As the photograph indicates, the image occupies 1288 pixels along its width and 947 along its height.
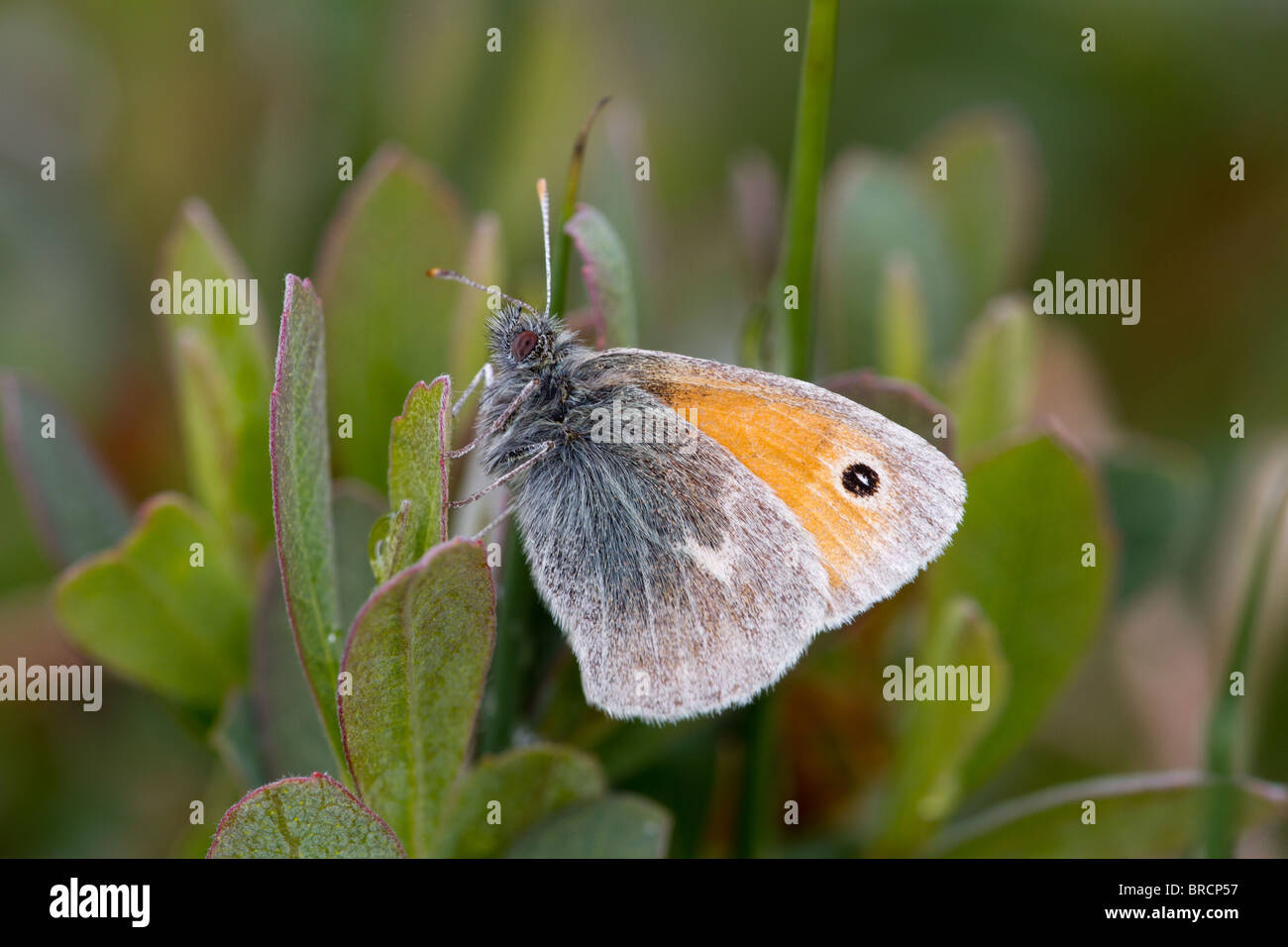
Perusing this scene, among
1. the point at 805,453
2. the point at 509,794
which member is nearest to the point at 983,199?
the point at 805,453

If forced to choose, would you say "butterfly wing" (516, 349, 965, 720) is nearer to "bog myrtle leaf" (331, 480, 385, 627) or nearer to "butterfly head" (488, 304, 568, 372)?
"butterfly head" (488, 304, 568, 372)

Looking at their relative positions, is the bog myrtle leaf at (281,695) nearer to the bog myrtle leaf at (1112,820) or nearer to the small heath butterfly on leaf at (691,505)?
the small heath butterfly on leaf at (691,505)

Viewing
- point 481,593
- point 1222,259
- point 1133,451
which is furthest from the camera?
point 1222,259

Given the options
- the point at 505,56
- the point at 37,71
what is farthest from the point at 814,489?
the point at 37,71

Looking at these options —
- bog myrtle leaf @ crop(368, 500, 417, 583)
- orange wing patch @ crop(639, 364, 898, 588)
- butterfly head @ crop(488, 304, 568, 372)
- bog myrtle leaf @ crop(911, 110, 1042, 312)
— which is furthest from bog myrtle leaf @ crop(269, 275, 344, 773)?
bog myrtle leaf @ crop(911, 110, 1042, 312)

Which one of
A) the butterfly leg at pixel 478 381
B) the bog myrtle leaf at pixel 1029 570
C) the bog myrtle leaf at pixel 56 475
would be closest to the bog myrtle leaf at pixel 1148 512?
the bog myrtle leaf at pixel 1029 570
